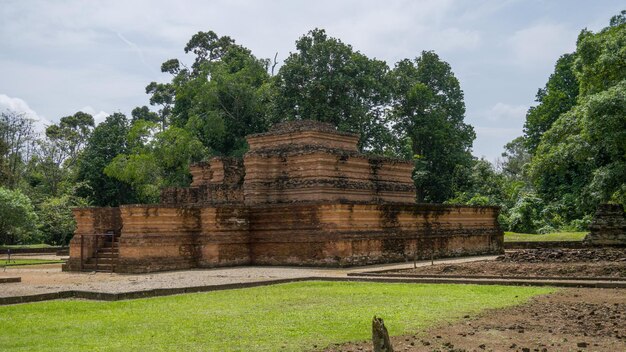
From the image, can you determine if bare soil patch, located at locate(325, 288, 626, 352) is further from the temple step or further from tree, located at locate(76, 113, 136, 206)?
tree, located at locate(76, 113, 136, 206)

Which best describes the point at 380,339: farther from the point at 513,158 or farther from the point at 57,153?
the point at 513,158

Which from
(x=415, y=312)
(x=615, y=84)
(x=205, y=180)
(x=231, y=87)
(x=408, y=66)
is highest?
(x=408, y=66)

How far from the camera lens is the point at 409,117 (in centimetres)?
4881

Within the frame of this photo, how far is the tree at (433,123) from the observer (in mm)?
48031

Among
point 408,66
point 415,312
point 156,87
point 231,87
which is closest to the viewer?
point 415,312

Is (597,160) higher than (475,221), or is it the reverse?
(597,160)

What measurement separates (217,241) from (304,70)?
20.2m

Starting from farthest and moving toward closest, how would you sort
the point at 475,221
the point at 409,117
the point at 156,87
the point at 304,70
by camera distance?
the point at 156,87
the point at 409,117
the point at 304,70
the point at 475,221

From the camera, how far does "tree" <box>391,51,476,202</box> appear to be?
1891 inches

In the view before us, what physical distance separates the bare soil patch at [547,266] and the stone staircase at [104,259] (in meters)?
8.84

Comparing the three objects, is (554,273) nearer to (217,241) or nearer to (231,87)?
(217,241)

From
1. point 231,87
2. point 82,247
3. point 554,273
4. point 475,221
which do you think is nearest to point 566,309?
point 554,273

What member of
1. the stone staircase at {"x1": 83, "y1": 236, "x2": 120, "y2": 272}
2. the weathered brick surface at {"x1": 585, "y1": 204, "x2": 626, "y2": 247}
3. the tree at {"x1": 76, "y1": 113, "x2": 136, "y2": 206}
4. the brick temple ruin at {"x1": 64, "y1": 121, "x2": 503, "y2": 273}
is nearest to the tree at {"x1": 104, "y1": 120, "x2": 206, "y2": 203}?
the tree at {"x1": 76, "y1": 113, "x2": 136, "y2": 206}

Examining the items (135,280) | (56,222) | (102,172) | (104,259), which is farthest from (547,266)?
(102,172)
